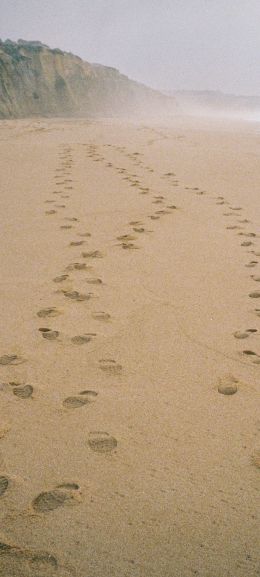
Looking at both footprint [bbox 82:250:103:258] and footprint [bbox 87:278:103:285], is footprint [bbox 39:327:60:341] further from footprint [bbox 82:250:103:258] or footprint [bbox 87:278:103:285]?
footprint [bbox 82:250:103:258]

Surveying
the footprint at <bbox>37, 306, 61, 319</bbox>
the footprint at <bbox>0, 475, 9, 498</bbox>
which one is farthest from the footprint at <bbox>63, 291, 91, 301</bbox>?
the footprint at <bbox>0, 475, 9, 498</bbox>

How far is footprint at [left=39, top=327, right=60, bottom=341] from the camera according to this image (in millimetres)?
1524

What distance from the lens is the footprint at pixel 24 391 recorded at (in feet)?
3.99

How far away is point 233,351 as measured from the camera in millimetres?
1447

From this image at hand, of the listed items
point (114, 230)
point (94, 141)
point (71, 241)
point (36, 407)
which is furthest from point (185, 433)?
point (94, 141)

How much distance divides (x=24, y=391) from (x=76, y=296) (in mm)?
675

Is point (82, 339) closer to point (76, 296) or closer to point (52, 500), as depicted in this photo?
point (76, 296)

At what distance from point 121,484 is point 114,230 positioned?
2.04 m

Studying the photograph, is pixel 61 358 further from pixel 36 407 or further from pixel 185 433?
pixel 185 433

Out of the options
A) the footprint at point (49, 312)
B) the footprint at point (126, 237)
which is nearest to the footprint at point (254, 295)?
the footprint at point (49, 312)

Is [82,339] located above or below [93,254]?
below

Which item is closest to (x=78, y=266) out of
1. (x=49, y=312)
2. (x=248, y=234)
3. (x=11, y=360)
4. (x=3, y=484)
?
(x=49, y=312)

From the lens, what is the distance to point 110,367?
136cm

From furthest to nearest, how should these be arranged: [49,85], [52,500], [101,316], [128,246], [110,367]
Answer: [49,85] < [128,246] < [101,316] < [110,367] < [52,500]
